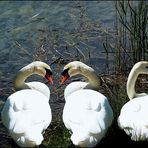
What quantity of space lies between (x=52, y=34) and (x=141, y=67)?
3.24m

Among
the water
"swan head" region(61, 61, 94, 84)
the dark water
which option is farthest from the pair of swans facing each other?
the dark water

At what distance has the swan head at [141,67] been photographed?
25.3 ft

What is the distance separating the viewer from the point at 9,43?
10422mm

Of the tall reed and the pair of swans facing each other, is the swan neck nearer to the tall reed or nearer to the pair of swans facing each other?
the pair of swans facing each other

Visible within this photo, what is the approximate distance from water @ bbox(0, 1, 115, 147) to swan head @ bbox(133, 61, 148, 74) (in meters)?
1.05

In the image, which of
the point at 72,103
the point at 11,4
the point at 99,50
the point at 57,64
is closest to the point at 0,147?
the point at 72,103

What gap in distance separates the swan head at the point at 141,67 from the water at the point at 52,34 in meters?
1.05

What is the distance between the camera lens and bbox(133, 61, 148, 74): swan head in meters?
7.72

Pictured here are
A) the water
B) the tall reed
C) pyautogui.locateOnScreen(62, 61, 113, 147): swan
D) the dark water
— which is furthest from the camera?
the dark water

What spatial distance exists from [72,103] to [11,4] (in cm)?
536

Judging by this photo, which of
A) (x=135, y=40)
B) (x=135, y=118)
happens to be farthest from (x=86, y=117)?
(x=135, y=40)

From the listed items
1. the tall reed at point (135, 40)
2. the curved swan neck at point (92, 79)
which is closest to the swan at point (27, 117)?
the curved swan neck at point (92, 79)

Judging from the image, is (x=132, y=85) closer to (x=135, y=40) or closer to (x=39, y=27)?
(x=135, y=40)

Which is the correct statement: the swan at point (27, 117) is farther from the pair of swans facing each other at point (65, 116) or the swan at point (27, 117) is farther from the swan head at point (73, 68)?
the swan head at point (73, 68)
